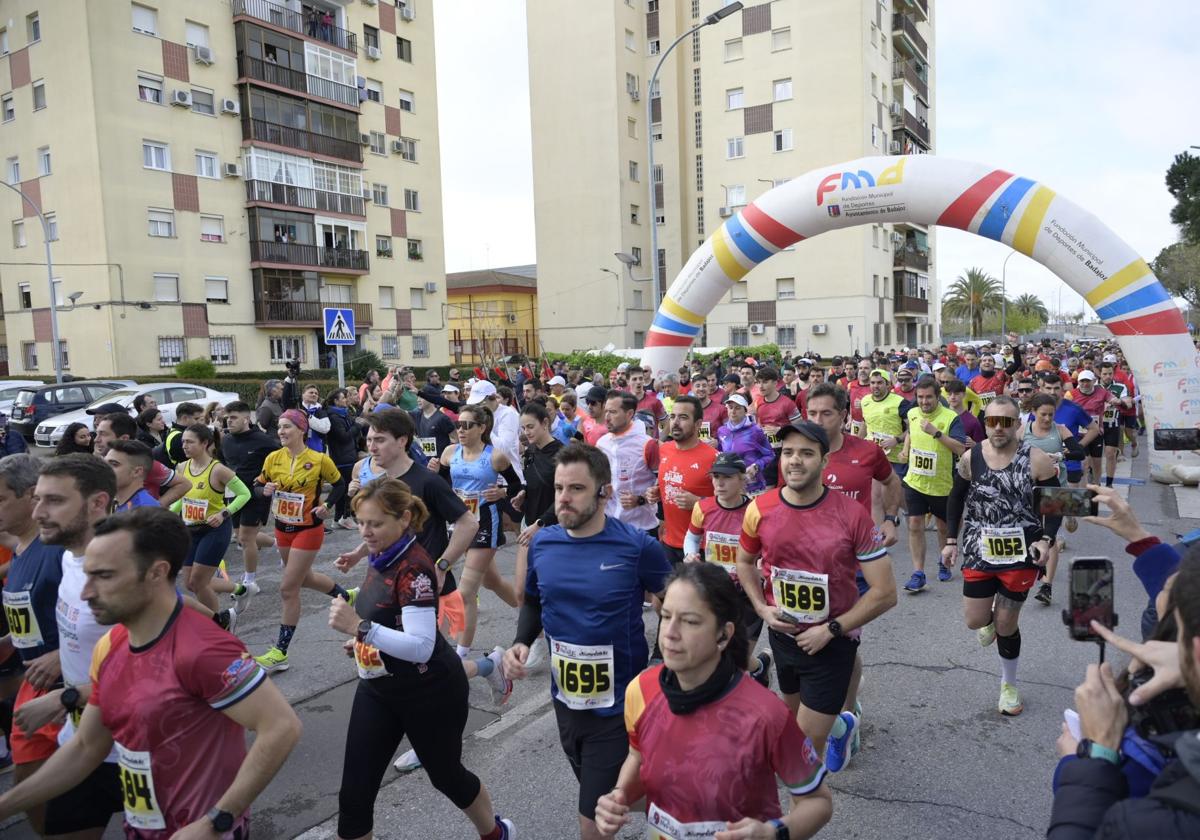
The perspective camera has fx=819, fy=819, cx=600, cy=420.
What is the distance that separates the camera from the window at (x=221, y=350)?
32.2 m

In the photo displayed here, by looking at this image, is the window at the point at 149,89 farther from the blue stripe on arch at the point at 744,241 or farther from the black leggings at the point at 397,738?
the black leggings at the point at 397,738

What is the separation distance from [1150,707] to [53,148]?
36.5 m

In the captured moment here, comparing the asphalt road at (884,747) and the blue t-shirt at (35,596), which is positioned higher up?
the blue t-shirt at (35,596)

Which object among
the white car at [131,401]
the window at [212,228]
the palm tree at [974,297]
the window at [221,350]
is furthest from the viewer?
the palm tree at [974,297]

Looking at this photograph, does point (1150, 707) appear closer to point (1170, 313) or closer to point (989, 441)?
point (989, 441)

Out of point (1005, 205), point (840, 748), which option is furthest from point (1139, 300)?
point (840, 748)

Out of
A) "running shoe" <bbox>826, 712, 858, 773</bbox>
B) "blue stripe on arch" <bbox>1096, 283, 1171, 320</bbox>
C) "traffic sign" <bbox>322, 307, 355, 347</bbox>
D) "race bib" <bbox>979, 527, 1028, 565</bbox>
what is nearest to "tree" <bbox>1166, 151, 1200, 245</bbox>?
"blue stripe on arch" <bbox>1096, 283, 1171, 320</bbox>

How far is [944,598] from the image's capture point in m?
7.52

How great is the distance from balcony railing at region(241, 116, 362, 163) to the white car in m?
17.0

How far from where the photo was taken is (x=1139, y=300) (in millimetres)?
10531

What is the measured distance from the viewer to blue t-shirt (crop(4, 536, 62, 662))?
3.48m

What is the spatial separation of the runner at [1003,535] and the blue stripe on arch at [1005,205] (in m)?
6.60

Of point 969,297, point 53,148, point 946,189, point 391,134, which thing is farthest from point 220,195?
point 969,297

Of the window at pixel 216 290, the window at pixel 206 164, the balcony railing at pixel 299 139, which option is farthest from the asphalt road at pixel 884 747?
the balcony railing at pixel 299 139
